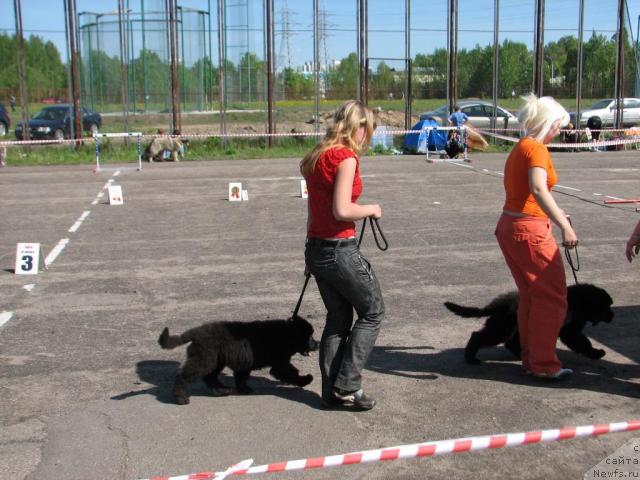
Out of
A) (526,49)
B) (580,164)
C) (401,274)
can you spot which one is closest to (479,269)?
(401,274)

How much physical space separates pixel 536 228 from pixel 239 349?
200 centimetres

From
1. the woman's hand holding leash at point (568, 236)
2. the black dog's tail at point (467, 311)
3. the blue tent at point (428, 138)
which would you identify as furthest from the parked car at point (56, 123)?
the woman's hand holding leash at point (568, 236)

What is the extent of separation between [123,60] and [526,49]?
55.1ft

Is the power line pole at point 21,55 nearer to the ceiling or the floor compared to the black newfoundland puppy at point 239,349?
nearer to the ceiling

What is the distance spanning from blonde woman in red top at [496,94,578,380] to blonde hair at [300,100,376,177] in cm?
105

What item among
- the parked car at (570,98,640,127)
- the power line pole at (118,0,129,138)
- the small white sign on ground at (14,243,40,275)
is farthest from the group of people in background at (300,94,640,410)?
the parked car at (570,98,640,127)

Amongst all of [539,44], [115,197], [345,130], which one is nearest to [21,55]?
[115,197]

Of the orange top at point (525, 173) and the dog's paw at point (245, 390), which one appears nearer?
the orange top at point (525, 173)

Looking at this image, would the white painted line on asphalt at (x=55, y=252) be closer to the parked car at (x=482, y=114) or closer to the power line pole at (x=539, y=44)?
the parked car at (x=482, y=114)

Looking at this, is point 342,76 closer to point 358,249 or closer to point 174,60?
point 174,60

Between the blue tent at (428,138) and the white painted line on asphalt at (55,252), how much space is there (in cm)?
1610

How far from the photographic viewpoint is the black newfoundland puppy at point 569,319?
5.23 m

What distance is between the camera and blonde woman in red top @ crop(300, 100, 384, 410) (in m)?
4.18

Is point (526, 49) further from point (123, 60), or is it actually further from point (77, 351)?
point (77, 351)
